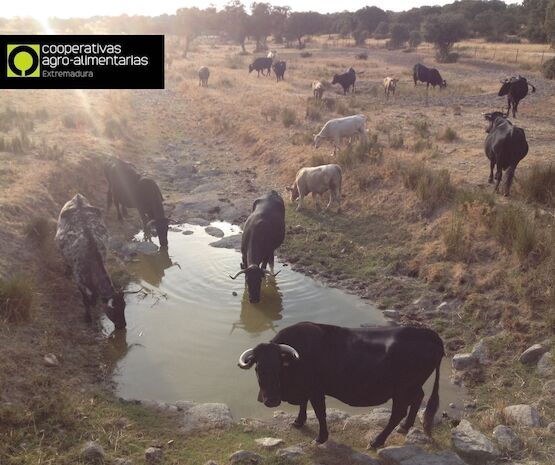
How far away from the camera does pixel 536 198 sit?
40.7 ft

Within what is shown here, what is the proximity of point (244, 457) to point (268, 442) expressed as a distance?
0.45 m

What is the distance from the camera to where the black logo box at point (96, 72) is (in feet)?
95.5

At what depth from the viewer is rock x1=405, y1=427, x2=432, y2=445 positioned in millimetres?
6602

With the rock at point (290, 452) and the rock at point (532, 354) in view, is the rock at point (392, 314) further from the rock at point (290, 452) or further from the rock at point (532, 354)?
the rock at point (290, 452)

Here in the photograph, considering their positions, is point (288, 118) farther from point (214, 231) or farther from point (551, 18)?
point (551, 18)

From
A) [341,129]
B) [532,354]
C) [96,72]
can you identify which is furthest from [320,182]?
[96,72]

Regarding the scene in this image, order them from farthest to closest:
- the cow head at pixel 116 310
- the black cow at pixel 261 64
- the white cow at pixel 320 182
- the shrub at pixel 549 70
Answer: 1. the black cow at pixel 261 64
2. the shrub at pixel 549 70
3. the white cow at pixel 320 182
4. the cow head at pixel 116 310

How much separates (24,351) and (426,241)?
8.48m

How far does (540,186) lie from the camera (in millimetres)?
12391

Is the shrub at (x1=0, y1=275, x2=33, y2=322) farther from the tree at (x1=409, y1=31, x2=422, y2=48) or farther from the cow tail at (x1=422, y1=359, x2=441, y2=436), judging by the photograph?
the tree at (x1=409, y1=31, x2=422, y2=48)

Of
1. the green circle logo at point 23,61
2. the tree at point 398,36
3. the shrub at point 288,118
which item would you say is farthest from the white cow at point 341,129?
the tree at point 398,36

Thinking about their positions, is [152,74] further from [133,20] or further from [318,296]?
[133,20]

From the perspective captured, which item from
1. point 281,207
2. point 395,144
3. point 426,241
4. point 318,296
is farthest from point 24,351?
point 395,144

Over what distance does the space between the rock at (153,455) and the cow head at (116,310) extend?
3387 mm
